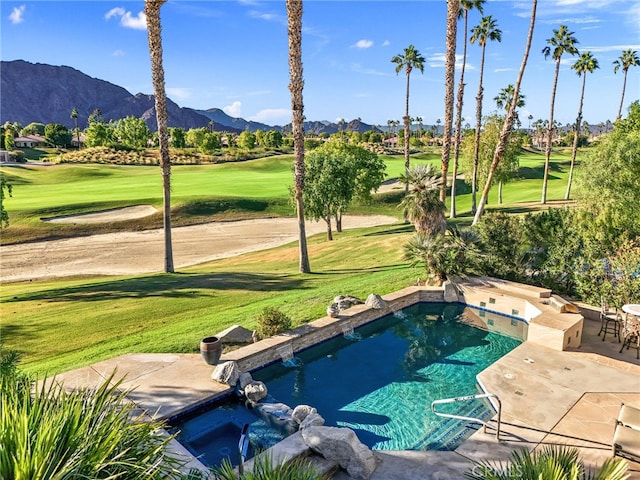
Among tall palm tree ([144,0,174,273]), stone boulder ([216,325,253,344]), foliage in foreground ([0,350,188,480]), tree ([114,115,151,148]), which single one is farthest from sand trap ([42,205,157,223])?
tree ([114,115,151,148])

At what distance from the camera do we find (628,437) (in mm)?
7152

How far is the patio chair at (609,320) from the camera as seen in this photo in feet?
41.5

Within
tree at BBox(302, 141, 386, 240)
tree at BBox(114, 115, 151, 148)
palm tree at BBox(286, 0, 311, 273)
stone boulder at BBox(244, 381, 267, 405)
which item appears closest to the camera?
stone boulder at BBox(244, 381, 267, 405)

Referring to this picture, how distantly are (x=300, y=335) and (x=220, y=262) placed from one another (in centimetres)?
1708

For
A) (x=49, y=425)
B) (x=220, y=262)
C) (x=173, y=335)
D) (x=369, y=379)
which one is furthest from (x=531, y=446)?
(x=220, y=262)

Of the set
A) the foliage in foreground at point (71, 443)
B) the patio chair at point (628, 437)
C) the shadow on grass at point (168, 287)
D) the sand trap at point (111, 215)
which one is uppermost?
the foliage in foreground at point (71, 443)

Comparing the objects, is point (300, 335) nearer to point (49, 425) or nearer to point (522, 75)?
point (49, 425)

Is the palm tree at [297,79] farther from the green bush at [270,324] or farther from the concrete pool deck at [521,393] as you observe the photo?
the concrete pool deck at [521,393]

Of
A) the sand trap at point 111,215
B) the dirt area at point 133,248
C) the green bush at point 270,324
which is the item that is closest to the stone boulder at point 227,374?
the green bush at point 270,324

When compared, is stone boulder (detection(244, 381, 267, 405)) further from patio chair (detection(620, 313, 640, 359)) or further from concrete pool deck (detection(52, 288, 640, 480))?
patio chair (detection(620, 313, 640, 359))

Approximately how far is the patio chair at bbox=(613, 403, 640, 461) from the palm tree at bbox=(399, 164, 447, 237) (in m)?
10.5

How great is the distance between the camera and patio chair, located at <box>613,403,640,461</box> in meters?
7.01

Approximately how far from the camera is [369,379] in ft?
35.9

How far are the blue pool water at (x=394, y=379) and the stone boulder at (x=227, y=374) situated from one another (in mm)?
631
